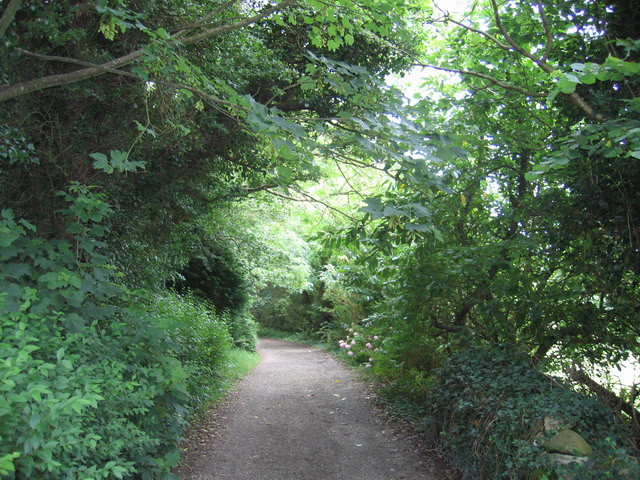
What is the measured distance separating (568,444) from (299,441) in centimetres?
394

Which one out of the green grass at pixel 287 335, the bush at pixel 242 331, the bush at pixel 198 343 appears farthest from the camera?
the green grass at pixel 287 335

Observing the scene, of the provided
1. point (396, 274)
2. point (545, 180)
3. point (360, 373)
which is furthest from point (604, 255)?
point (360, 373)

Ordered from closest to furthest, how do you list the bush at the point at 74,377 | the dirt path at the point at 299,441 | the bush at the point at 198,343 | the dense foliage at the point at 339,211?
the bush at the point at 74,377
the dense foliage at the point at 339,211
the dirt path at the point at 299,441
the bush at the point at 198,343

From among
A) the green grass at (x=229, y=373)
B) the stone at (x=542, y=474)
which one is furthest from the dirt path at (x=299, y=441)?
the stone at (x=542, y=474)

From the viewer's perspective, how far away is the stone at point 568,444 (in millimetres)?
3783

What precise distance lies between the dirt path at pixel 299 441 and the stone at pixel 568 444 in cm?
185

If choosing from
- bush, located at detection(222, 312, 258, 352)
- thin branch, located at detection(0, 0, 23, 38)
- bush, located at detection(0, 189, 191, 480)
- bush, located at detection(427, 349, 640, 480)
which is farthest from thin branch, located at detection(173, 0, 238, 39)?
bush, located at detection(222, 312, 258, 352)

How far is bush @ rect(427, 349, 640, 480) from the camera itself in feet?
12.1

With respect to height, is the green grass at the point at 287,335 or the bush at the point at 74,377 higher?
the bush at the point at 74,377

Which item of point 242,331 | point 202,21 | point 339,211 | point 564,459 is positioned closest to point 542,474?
point 564,459

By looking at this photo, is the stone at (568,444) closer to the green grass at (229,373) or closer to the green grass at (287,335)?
the green grass at (229,373)

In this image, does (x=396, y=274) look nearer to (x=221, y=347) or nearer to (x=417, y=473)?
(x=417, y=473)

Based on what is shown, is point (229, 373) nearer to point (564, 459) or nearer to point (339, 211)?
point (339, 211)

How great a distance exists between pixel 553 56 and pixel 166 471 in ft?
19.5
